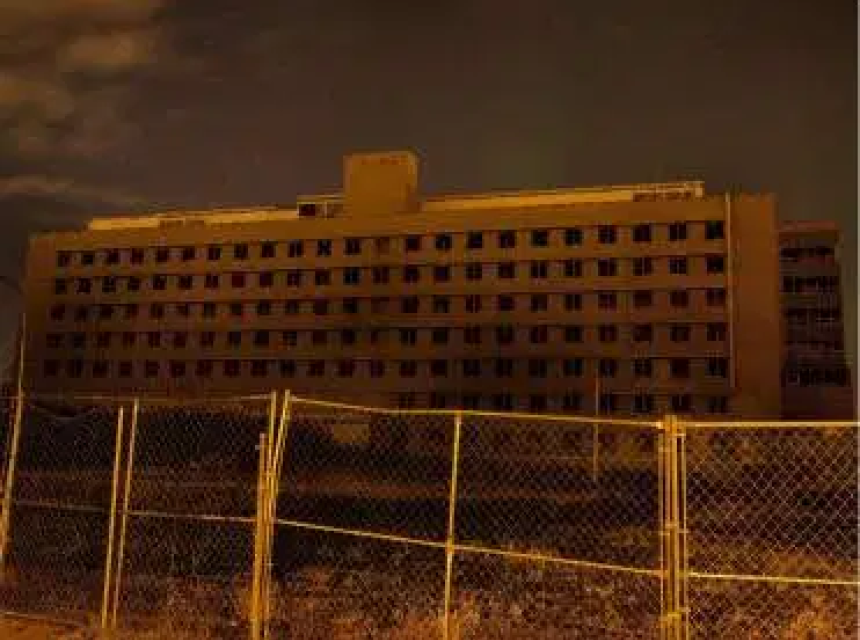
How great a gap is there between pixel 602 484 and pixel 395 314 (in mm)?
33721

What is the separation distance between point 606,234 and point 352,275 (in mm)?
22850

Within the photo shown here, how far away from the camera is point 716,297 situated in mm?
77562

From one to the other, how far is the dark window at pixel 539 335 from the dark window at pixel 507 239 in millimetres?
7261

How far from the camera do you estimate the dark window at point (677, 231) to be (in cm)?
7869

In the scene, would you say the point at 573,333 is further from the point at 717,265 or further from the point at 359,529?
the point at 359,529

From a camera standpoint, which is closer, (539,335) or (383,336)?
(539,335)

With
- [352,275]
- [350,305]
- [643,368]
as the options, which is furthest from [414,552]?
[352,275]

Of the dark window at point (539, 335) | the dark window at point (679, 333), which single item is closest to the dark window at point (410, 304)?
the dark window at point (539, 335)

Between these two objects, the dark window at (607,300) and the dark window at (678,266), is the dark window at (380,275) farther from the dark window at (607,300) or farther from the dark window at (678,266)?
the dark window at (678,266)

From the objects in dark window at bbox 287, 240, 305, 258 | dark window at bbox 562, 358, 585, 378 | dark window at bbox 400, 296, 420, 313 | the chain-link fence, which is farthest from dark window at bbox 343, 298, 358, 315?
the chain-link fence

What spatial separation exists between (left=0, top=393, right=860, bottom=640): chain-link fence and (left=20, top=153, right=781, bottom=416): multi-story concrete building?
1134 inches

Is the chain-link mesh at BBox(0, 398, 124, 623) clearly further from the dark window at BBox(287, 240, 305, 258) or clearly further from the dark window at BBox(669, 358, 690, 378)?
the dark window at BBox(287, 240, 305, 258)

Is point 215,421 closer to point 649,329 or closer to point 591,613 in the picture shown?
point 649,329

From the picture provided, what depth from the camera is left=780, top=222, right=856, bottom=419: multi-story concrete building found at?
9900 cm
